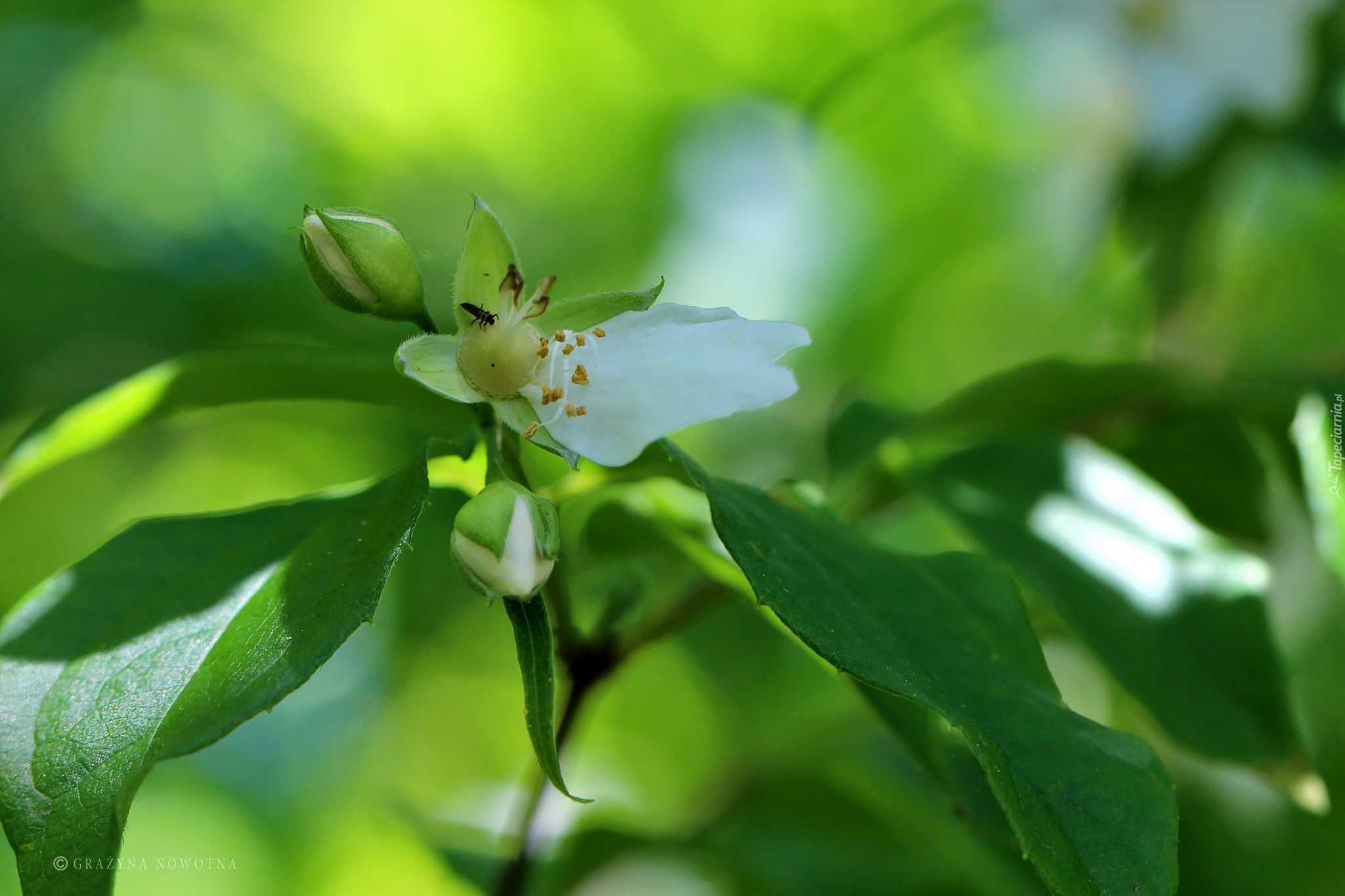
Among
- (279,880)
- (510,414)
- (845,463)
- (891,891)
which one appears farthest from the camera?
(279,880)

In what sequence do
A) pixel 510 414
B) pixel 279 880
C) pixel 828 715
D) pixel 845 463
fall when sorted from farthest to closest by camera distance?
pixel 279 880
pixel 828 715
pixel 845 463
pixel 510 414

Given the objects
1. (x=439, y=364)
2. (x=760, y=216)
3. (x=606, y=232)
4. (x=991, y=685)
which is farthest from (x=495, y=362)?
(x=760, y=216)

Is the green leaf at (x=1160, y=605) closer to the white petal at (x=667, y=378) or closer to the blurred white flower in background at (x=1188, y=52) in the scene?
the white petal at (x=667, y=378)

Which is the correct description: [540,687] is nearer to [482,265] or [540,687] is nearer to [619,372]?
[619,372]

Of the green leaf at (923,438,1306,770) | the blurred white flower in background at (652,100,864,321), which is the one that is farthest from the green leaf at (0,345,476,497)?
the blurred white flower in background at (652,100,864,321)

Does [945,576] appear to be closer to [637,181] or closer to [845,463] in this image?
[845,463]

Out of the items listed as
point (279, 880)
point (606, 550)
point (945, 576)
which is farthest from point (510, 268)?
point (279, 880)
